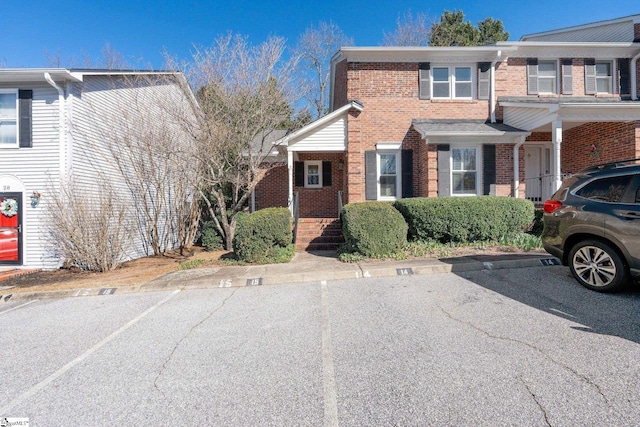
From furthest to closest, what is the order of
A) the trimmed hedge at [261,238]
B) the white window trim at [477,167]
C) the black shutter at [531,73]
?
the black shutter at [531,73] → the white window trim at [477,167] → the trimmed hedge at [261,238]

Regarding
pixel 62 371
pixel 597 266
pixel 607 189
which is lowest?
pixel 62 371

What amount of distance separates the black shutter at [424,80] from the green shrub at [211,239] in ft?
30.2

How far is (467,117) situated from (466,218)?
4.93m

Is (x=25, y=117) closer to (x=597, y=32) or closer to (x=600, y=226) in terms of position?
(x=600, y=226)

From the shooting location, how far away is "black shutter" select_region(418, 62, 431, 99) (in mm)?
10867

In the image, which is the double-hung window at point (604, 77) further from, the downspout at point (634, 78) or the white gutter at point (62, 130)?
the white gutter at point (62, 130)

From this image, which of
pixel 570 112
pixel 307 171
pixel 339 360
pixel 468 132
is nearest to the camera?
pixel 339 360

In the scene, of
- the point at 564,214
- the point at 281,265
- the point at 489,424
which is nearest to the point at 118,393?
the point at 489,424

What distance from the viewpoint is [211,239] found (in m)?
11.4

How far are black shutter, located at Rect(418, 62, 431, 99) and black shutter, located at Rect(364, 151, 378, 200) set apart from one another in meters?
2.88

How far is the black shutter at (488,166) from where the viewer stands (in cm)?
1030

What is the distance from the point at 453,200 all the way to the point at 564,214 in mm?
3268

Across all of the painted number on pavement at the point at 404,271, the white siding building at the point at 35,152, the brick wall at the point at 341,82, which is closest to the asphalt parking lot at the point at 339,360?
the painted number on pavement at the point at 404,271

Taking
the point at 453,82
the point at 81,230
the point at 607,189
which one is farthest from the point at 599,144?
the point at 81,230
